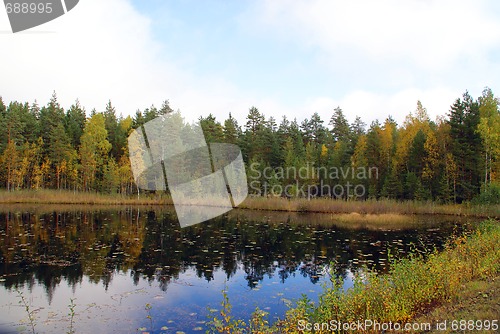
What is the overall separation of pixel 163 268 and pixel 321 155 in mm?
39445

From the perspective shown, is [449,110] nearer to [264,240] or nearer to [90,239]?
[264,240]

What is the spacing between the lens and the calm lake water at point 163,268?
8039 mm

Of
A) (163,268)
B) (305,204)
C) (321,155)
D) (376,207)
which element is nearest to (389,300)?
(163,268)

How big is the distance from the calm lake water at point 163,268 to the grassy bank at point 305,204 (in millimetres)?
8966

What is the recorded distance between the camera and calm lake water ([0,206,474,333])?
804 cm

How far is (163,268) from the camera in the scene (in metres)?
12.2

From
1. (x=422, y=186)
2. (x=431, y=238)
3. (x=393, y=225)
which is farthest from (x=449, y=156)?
(x=431, y=238)

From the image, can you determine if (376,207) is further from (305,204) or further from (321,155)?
(321,155)

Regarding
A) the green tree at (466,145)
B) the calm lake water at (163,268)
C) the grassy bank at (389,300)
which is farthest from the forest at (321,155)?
the grassy bank at (389,300)

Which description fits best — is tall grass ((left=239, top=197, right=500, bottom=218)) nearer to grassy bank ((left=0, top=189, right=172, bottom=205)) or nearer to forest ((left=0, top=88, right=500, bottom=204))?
forest ((left=0, top=88, right=500, bottom=204))

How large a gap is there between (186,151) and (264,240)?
30.5 metres

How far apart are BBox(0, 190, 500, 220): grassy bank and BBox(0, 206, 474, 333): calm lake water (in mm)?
8966

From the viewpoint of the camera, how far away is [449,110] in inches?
Result: 1454

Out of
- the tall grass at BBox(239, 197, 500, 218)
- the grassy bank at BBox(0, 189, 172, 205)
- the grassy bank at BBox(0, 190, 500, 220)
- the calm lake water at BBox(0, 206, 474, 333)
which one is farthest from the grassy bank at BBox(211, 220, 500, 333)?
the grassy bank at BBox(0, 189, 172, 205)
